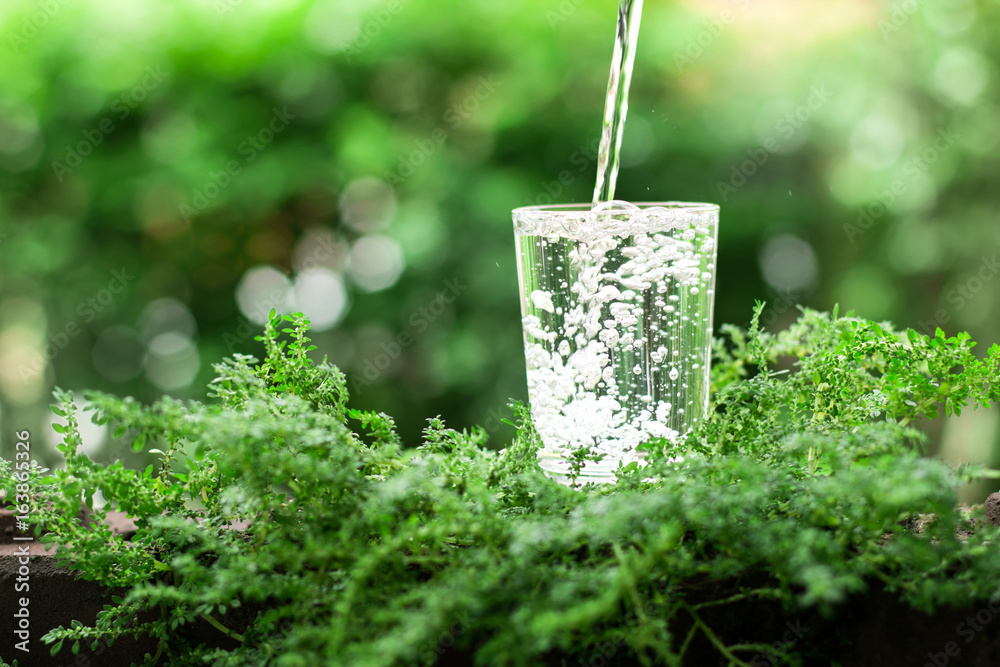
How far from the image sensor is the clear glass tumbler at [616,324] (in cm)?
111

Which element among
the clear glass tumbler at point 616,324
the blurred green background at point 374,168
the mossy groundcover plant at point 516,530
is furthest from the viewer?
the blurred green background at point 374,168

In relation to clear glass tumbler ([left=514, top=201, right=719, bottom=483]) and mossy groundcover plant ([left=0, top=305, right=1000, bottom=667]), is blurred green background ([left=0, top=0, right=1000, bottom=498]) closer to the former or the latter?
clear glass tumbler ([left=514, top=201, right=719, bottom=483])

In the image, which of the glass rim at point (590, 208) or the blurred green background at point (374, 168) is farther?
the blurred green background at point (374, 168)

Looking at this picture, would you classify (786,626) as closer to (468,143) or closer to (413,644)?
(413,644)

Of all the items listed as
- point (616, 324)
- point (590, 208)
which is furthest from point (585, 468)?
point (590, 208)

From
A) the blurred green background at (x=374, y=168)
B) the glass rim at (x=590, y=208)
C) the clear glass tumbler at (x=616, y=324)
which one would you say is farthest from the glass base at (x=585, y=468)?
the blurred green background at (x=374, y=168)

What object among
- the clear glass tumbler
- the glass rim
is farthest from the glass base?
the glass rim

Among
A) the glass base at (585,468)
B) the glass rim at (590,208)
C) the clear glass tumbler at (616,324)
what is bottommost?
the glass base at (585,468)

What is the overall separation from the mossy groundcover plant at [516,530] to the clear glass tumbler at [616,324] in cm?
11

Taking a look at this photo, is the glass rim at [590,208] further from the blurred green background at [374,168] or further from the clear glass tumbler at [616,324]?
the blurred green background at [374,168]

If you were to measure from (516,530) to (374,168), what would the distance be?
188cm

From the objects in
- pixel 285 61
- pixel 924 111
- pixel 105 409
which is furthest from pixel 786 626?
pixel 924 111

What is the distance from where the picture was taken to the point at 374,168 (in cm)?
248

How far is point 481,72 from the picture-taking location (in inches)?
100
